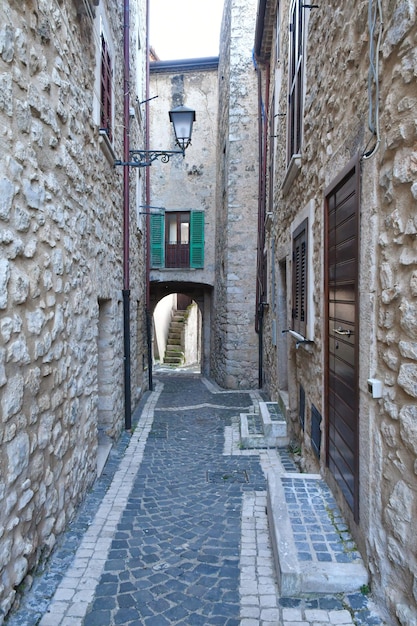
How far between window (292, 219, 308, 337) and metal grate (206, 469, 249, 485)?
1.61 m

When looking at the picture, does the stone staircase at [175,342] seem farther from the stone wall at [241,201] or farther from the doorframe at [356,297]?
the doorframe at [356,297]

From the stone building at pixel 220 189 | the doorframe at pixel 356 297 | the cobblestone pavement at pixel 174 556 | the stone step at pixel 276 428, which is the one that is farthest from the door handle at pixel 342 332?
the stone building at pixel 220 189

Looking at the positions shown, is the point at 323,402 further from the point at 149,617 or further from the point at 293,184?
the point at 293,184

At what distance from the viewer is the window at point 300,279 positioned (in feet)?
14.7

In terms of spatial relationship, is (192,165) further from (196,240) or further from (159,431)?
(159,431)

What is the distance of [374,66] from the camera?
2.28 meters

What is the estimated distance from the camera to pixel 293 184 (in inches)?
208

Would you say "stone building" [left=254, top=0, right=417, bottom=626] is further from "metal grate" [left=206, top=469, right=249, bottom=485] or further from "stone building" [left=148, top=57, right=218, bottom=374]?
"stone building" [left=148, top=57, right=218, bottom=374]

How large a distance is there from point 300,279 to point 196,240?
9296 millimetres

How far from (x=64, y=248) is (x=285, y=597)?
267 cm

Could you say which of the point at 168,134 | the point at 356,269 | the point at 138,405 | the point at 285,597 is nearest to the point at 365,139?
the point at 356,269

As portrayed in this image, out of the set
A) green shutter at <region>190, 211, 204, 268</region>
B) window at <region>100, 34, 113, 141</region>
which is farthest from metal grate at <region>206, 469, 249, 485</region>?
green shutter at <region>190, 211, 204, 268</region>

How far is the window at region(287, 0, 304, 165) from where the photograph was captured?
482 centimetres

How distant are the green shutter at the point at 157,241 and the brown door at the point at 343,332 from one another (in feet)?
35.2
